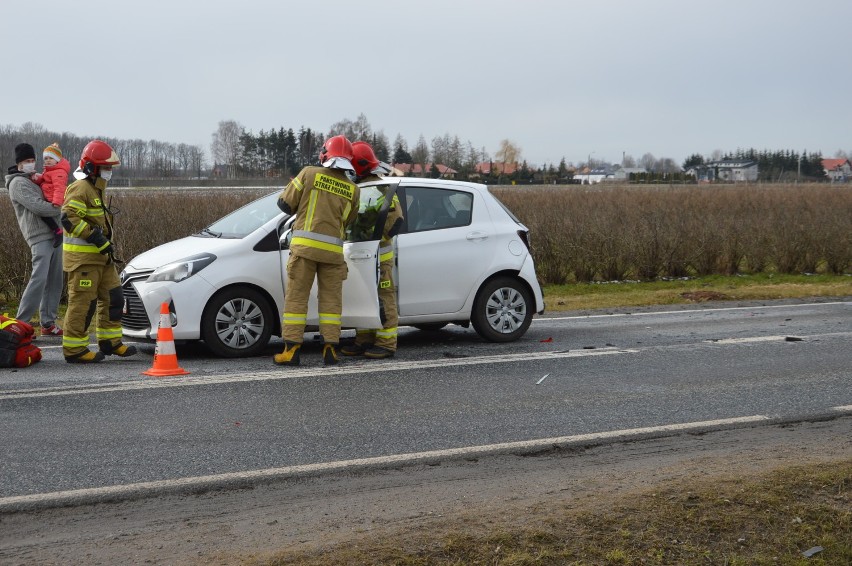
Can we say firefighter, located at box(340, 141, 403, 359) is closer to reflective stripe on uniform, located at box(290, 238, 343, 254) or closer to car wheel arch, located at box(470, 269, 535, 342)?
reflective stripe on uniform, located at box(290, 238, 343, 254)

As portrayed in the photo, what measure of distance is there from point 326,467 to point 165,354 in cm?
316

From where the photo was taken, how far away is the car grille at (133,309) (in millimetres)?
9258

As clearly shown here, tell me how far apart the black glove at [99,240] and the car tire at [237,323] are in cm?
106

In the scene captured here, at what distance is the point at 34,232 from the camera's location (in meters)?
10.9

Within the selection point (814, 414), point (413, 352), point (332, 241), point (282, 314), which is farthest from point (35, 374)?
point (814, 414)

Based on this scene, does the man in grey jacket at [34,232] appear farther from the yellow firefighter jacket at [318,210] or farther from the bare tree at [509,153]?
the bare tree at [509,153]

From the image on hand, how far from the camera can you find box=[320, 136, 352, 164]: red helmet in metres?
8.94

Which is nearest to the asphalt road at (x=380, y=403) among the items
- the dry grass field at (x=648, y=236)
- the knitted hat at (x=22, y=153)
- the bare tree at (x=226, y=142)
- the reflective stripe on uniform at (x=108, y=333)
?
the reflective stripe on uniform at (x=108, y=333)

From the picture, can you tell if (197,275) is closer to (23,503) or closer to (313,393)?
(313,393)

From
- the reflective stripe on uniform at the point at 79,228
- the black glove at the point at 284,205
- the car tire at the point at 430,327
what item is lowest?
the car tire at the point at 430,327

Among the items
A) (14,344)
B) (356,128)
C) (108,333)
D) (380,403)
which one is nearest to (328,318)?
(380,403)

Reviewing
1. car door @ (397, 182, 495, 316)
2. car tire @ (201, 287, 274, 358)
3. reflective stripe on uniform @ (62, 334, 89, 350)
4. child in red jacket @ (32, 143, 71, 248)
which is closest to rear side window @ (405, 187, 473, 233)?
car door @ (397, 182, 495, 316)

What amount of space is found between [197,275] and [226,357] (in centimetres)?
83

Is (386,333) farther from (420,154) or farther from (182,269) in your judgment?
(420,154)
